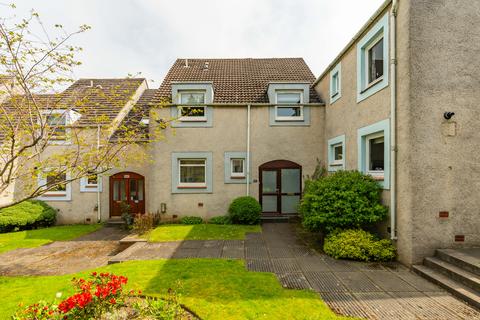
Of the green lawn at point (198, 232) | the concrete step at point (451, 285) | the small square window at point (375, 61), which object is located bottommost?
the green lawn at point (198, 232)

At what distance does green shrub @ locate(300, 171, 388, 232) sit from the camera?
713cm

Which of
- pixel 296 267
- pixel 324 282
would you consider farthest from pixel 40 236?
pixel 324 282

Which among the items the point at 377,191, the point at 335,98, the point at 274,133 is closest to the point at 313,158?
the point at 274,133

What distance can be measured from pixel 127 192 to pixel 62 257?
551cm

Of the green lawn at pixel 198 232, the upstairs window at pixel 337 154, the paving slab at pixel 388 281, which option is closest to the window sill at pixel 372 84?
the upstairs window at pixel 337 154

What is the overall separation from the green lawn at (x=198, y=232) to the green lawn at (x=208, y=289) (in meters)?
2.56

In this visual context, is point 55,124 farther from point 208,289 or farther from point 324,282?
point 324,282

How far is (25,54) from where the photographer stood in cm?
440

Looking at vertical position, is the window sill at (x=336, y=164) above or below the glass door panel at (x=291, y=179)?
above

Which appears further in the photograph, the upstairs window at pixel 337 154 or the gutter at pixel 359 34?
the upstairs window at pixel 337 154

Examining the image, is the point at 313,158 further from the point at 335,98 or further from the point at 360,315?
the point at 360,315

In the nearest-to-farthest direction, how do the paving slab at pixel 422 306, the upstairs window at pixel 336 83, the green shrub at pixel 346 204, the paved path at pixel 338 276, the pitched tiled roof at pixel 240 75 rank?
the paving slab at pixel 422 306 < the paved path at pixel 338 276 < the green shrub at pixel 346 204 < the upstairs window at pixel 336 83 < the pitched tiled roof at pixel 240 75

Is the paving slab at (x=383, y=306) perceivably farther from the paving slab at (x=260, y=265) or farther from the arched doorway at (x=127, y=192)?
the arched doorway at (x=127, y=192)

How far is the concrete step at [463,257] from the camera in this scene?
5.20 metres
